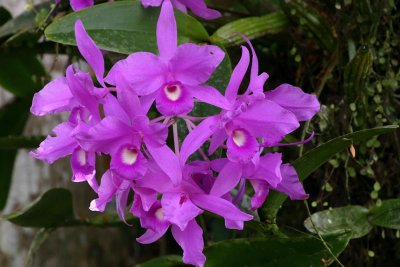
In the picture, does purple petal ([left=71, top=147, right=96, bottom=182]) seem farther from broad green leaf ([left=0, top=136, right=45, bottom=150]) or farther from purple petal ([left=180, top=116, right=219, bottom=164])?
→ broad green leaf ([left=0, top=136, right=45, bottom=150])

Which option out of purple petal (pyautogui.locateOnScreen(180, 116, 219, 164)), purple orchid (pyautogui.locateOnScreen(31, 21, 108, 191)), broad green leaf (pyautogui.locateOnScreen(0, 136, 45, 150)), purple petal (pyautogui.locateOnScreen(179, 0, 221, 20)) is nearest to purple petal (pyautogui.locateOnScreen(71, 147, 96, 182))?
purple orchid (pyautogui.locateOnScreen(31, 21, 108, 191))

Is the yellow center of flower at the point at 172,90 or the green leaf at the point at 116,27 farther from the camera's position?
the green leaf at the point at 116,27

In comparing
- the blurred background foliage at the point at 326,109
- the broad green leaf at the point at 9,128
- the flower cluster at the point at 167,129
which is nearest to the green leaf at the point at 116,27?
the blurred background foliage at the point at 326,109

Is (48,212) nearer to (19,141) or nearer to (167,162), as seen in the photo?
(19,141)

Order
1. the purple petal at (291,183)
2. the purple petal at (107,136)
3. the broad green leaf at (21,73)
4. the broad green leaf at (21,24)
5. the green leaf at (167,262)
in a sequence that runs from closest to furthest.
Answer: the purple petal at (107,136) < the purple petal at (291,183) < the green leaf at (167,262) < the broad green leaf at (21,24) < the broad green leaf at (21,73)

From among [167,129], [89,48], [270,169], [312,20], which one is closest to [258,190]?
[270,169]

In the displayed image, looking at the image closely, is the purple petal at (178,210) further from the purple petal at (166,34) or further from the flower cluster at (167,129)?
the purple petal at (166,34)
